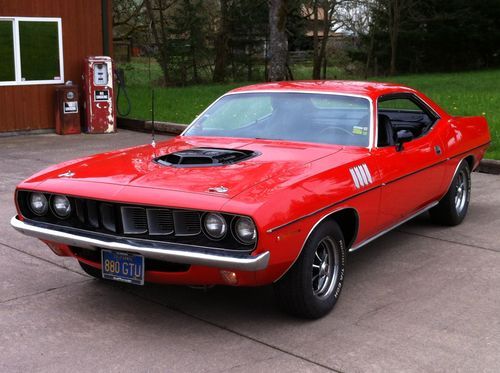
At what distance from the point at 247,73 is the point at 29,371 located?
2670 centimetres

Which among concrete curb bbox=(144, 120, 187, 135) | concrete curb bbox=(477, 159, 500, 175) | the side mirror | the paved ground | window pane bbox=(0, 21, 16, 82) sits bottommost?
the paved ground

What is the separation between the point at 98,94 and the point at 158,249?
10071mm

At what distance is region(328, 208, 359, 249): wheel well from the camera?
452 cm

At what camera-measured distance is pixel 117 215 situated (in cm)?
403

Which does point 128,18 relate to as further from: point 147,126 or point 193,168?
point 193,168

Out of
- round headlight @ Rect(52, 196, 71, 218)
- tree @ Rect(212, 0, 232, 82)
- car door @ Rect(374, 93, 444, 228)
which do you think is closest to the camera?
round headlight @ Rect(52, 196, 71, 218)

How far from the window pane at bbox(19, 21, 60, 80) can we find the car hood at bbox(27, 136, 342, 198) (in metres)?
8.77

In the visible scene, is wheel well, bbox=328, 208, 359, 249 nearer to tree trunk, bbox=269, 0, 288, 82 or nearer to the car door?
the car door

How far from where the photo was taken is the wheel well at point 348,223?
4.52 metres

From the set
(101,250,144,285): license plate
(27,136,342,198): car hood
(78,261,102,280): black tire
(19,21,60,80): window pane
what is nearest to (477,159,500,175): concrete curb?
(27,136,342,198): car hood

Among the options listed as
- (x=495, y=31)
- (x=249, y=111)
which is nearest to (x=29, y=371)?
(x=249, y=111)

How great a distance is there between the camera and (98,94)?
13344 mm

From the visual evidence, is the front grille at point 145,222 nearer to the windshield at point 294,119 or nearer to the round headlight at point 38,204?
the round headlight at point 38,204

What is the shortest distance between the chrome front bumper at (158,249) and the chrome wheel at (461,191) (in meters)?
3.43
